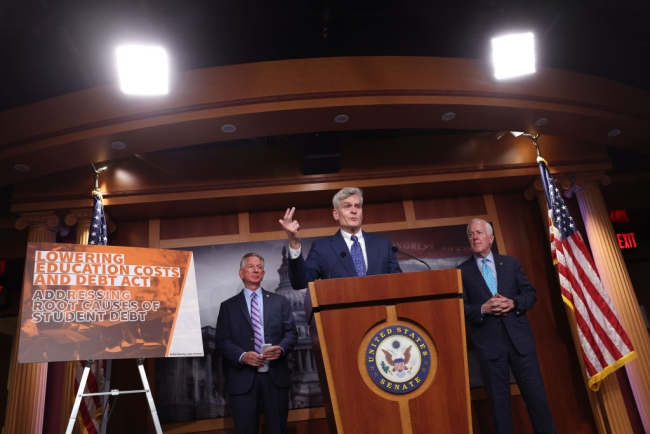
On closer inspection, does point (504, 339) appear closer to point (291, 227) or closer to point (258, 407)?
point (258, 407)

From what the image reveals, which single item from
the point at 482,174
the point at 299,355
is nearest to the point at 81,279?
the point at 299,355

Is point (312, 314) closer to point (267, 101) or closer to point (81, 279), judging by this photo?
point (81, 279)

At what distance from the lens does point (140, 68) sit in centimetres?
371

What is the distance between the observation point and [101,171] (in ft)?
15.5

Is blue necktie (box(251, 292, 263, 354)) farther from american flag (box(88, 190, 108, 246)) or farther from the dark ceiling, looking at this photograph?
the dark ceiling

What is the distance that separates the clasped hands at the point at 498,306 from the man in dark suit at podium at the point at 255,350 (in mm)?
1357

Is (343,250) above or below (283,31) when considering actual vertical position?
below

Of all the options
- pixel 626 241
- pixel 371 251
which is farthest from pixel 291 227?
pixel 626 241

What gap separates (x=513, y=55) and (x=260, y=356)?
9.08 ft

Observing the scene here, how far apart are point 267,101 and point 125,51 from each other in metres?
1.00

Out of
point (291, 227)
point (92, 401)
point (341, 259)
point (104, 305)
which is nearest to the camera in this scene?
point (291, 227)

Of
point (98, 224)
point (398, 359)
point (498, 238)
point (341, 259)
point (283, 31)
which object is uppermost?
point (283, 31)

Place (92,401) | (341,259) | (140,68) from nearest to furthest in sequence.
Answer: (341,259)
(140,68)
(92,401)

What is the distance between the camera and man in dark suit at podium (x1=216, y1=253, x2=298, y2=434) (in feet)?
12.1
